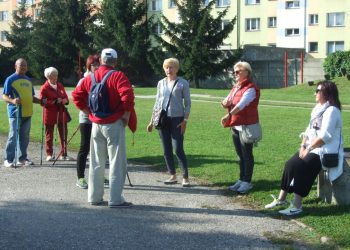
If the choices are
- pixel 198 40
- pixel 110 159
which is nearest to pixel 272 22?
pixel 198 40

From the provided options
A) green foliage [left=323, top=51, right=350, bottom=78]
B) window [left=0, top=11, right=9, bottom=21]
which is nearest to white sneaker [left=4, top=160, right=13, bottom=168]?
green foliage [left=323, top=51, right=350, bottom=78]

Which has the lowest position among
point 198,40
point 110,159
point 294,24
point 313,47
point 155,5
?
point 110,159

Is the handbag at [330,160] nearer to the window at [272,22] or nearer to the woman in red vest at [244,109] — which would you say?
the woman in red vest at [244,109]

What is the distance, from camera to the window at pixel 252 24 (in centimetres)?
6456

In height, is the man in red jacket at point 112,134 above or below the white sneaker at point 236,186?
above

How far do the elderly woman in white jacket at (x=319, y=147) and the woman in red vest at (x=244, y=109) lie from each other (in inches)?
43.4

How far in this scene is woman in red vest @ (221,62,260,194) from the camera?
7.53 m

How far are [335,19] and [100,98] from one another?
183 ft

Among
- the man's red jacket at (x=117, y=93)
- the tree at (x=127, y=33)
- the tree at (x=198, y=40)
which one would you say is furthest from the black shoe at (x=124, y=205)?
the tree at (x=127, y=33)

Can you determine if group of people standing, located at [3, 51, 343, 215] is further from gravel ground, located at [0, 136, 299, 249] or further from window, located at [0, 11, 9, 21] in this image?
window, located at [0, 11, 9, 21]

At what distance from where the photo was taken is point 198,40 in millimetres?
47000

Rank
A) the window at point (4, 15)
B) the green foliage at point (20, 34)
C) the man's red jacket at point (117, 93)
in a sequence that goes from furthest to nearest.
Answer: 1. the window at point (4, 15)
2. the green foliage at point (20, 34)
3. the man's red jacket at point (117, 93)

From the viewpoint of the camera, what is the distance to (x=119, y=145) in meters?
6.82

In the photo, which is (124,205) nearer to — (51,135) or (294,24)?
(51,135)
